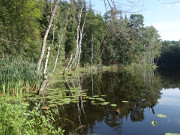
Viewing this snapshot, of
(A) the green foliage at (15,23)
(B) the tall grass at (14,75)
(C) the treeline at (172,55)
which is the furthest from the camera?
(C) the treeline at (172,55)

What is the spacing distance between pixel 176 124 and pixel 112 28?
3.44 m

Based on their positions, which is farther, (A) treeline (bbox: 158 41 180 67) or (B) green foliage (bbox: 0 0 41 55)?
(A) treeline (bbox: 158 41 180 67)

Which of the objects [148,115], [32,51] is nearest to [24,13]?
[32,51]

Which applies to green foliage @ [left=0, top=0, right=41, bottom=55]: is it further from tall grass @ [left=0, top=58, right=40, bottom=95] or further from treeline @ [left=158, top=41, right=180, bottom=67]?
treeline @ [left=158, top=41, right=180, bottom=67]

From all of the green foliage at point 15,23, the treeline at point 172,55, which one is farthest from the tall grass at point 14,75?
the treeline at point 172,55

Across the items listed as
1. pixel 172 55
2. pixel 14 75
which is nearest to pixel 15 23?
pixel 14 75

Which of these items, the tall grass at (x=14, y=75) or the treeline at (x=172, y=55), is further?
the treeline at (x=172, y=55)

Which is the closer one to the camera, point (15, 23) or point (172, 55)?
point (15, 23)

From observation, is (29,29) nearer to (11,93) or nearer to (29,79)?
(29,79)

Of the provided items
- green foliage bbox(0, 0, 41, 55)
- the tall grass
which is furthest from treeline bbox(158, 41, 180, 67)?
the tall grass

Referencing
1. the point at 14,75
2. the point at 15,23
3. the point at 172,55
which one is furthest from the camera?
the point at 172,55

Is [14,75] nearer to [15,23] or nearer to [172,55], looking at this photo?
[15,23]

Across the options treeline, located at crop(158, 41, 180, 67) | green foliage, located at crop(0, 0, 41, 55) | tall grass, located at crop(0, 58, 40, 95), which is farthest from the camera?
treeline, located at crop(158, 41, 180, 67)

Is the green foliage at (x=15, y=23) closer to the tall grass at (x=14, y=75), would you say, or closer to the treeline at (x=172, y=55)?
the tall grass at (x=14, y=75)
